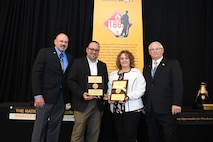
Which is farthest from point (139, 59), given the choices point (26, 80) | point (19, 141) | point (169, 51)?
point (19, 141)

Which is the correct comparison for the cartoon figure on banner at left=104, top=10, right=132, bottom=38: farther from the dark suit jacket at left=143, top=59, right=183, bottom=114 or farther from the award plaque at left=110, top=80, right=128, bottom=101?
the award plaque at left=110, top=80, right=128, bottom=101

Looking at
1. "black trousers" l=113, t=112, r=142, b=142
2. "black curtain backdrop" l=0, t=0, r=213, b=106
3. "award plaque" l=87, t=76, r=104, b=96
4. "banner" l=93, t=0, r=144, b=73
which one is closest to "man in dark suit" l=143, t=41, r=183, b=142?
"black trousers" l=113, t=112, r=142, b=142

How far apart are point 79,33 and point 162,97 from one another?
2.03 m

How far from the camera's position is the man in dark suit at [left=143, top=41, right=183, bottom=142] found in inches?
94.9

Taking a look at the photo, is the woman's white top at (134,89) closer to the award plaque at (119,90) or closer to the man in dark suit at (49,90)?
the award plaque at (119,90)

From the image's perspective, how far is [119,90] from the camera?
7.83 feet

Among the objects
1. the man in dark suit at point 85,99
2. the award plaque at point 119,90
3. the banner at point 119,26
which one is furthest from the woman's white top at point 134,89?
the banner at point 119,26

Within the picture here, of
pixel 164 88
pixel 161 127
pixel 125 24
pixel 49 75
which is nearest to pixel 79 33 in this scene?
pixel 125 24

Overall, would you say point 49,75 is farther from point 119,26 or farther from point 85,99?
point 119,26

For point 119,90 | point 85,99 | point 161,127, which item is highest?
point 119,90

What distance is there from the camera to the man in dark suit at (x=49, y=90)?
2488 millimetres

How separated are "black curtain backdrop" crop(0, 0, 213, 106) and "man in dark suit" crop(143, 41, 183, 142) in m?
1.30

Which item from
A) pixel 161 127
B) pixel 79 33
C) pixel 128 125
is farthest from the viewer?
pixel 79 33

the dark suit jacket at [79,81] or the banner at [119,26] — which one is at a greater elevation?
the banner at [119,26]
